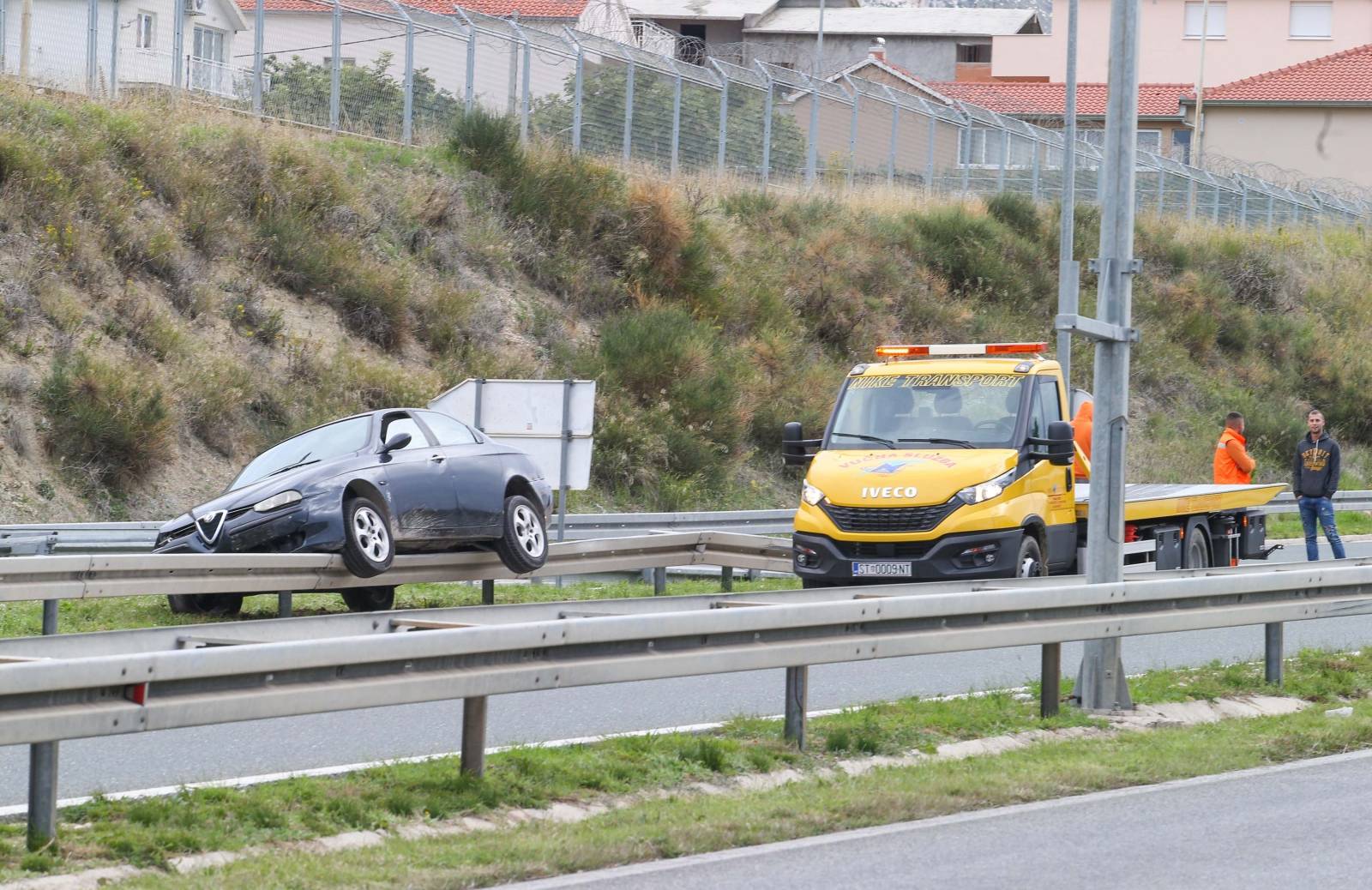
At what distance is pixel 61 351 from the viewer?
22125 mm

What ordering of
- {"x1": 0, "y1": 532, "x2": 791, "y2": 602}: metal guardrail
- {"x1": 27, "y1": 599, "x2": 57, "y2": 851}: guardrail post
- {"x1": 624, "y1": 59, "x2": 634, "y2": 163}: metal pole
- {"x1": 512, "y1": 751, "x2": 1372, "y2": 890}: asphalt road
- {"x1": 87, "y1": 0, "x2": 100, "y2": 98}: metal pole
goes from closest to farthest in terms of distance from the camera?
{"x1": 27, "y1": 599, "x2": 57, "y2": 851}: guardrail post < {"x1": 512, "y1": 751, "x2": 1372, "y2": 890}: asphalt road < {"x1": 0, "y1": 532, "x2": 791, "y2": 602}: metal guardrail < {"x1": 87, "y1": 0, "x2": 100, "y2": 98}: metal pole < {"x1": 624, "y1": 59, "x2": 634, "y2": 163}: metal pole

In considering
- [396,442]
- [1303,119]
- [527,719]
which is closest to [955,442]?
[396,442]

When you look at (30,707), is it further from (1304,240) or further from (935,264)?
(1304,240)

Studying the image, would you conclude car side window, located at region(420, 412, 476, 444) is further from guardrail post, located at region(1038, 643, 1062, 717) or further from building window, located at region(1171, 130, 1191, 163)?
building window, located at region(1171, 130, 1191, 163)

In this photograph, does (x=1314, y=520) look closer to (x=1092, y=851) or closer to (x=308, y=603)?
(x=308, y=603)

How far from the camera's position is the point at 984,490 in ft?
Result: 51.8

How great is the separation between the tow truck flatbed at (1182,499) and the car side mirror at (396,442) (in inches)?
249

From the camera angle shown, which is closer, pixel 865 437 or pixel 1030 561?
pixel 1030 561

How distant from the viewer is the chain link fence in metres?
29.4

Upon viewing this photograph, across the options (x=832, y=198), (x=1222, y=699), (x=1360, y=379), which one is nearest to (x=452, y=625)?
(x=1222, y=699)

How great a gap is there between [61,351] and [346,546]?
9400mm

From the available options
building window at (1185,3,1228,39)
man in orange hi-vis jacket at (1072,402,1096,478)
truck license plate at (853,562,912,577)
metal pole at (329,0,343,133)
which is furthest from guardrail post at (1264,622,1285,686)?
building window at (1185,3,1228,39)

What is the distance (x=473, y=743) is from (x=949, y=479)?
835cm

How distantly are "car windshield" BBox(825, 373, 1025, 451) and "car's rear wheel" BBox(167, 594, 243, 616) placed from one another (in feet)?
17.9
